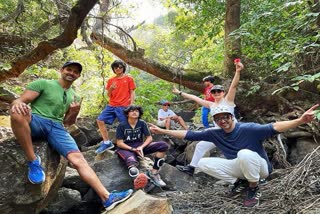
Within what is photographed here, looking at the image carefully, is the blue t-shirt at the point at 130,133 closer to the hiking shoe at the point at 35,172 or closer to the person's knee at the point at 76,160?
the person's knee at the point at 76,160

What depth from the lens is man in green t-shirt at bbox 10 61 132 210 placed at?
3723 mm

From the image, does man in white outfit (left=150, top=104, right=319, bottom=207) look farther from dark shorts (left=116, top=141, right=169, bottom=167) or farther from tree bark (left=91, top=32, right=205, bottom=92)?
tree bark (left=91, top=32, right=205, bottom=92)

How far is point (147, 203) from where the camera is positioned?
11.8 ft

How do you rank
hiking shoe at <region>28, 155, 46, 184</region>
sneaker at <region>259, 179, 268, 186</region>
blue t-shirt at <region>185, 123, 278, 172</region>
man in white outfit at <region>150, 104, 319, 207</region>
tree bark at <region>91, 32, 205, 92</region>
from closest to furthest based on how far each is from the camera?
hiking shoe at <region>28, 155, 46, 184</region>
man in white outfit at <region>150, 104, 319, 207</region>
blue t-shirt at <region>185, 123, 278, 172</region>
sneaker at <region>259, 179, 268, 186</region>
tree bark at <region>91, 32, 205, 92</region>

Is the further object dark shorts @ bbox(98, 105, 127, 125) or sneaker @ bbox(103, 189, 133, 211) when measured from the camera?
dark shorts @ bbox(98, 105, 127, 125)

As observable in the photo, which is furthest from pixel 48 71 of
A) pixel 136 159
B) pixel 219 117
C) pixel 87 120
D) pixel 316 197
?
pixel 316 197

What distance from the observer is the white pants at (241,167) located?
4062mm

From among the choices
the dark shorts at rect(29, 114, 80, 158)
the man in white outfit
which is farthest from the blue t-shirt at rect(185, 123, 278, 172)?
the dark shorts at rect(29, 114, 80, 158)

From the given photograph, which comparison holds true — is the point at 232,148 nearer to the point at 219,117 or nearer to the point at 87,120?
the point at 219,117

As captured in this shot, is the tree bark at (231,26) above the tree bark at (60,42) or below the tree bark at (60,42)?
above

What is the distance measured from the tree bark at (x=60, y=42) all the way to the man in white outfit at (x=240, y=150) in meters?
1.98

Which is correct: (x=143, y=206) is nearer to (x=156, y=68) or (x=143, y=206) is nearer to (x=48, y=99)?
(x=48, y=99)

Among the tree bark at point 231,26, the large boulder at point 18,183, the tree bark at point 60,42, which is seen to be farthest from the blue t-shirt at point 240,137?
the tree bark at point 231,26

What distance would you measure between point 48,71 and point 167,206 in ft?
20.5
